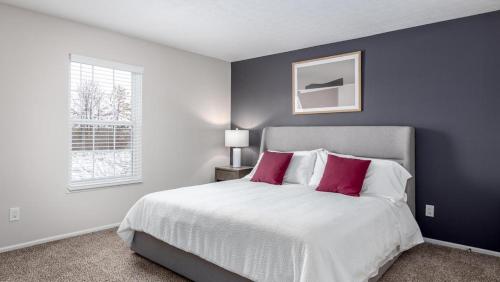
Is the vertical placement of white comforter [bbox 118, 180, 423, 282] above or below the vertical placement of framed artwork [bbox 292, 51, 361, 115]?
below

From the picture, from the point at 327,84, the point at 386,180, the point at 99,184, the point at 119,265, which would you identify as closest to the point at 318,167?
the point at 386,180

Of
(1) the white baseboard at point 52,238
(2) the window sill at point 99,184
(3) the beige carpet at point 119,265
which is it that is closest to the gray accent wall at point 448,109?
(3) the beige carpet at point 119,265

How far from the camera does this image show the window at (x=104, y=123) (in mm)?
3529

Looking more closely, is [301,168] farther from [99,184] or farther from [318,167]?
[99,184]

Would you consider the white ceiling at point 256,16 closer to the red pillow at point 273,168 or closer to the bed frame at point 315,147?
the bed frame at point 315,147

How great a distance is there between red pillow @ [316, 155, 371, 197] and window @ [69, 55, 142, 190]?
2.38 m

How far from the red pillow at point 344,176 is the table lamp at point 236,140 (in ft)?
5.63

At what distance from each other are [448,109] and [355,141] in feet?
3.27

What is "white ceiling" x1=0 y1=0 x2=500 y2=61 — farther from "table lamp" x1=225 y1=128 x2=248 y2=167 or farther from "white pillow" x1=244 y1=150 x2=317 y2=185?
"white pillow" x1=244 y1=150 x2=317 y2=185

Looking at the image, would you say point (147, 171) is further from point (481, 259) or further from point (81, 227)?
point (481, 259)

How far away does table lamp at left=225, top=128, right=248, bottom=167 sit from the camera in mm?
4758

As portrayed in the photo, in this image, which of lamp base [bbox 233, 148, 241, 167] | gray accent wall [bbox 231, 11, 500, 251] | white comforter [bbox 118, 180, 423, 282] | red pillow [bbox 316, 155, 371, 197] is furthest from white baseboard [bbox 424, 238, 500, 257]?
lamp base [bbox 233, 148, 241, 167]

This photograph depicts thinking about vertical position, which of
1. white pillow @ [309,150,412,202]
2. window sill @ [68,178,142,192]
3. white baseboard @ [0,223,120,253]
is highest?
white pillow @ [309,150,412,202]

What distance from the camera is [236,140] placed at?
4.76m
